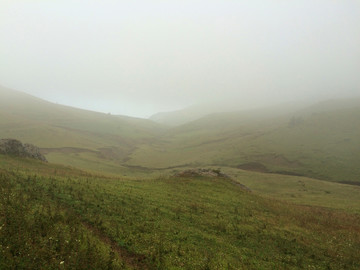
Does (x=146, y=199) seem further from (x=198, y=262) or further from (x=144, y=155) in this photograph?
(x=144, y=155)

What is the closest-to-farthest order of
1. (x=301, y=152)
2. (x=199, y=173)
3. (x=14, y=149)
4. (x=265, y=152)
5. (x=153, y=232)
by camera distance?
1. (x=153, y=232)
2. (x=14, y=149)
3. (x=199, y=173)
4. (x=301, y=152)
5. (x=265, y=152)

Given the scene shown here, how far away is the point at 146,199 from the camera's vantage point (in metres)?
28.1

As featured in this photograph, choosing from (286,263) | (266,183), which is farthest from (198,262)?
(266,183)

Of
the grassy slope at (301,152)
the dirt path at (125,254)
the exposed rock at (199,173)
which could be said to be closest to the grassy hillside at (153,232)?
the dirt path at (125,254)

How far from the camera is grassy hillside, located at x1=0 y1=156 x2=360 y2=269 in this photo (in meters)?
13.3

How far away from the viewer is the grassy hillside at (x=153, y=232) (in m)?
13.3

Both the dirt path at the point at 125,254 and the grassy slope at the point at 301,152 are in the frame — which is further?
the grassy slope at the point at 301,152

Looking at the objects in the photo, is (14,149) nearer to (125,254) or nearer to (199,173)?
(199,173)

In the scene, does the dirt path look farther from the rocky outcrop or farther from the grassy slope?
the grassy slope

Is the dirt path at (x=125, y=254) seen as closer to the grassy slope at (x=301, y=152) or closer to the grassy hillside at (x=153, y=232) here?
the grassy hillside at (x=153, y=232)

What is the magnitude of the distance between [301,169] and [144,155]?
7961 cm

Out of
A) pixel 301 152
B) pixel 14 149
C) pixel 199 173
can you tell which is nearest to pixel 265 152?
pixel 301 152

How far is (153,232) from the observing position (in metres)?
18.9

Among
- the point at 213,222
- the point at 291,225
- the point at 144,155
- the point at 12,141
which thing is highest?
the point at 12,141
